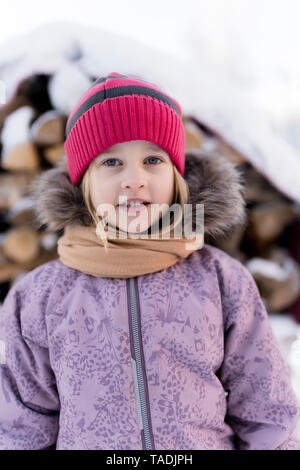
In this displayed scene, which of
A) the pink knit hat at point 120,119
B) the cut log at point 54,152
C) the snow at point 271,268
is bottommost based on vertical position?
the snow at point 271,268

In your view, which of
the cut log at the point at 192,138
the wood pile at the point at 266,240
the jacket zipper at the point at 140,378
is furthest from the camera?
the wood pile at the point at 266,240

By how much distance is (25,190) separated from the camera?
4.45 feet

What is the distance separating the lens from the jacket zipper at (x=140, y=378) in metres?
0.68

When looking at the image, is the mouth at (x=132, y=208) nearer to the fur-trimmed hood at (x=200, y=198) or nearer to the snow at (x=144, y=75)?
the fur-trimmed hood at (x=200, y=198)

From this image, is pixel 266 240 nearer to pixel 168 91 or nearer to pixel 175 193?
pixel 168 91

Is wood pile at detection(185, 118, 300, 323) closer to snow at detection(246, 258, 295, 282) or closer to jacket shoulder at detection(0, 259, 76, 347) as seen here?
snow at detection(246, 258, 295, 282)

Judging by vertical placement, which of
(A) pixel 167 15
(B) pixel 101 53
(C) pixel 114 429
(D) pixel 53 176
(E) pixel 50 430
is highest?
(A) pixel 167 15

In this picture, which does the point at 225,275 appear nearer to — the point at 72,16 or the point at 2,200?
the point at 2,200

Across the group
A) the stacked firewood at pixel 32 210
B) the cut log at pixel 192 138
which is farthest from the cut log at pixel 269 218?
the cut log at pixel 192 138

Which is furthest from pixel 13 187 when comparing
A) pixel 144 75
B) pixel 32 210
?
pixel 144 75

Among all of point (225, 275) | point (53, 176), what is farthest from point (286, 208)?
point (53, 176)

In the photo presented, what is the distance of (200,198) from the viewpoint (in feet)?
2.59

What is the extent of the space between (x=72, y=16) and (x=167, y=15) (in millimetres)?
363

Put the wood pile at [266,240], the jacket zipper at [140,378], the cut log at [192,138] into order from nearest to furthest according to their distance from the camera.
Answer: the jacket zipper at [140,378], the cut log at [192,138], the wood pile at [266,240]
